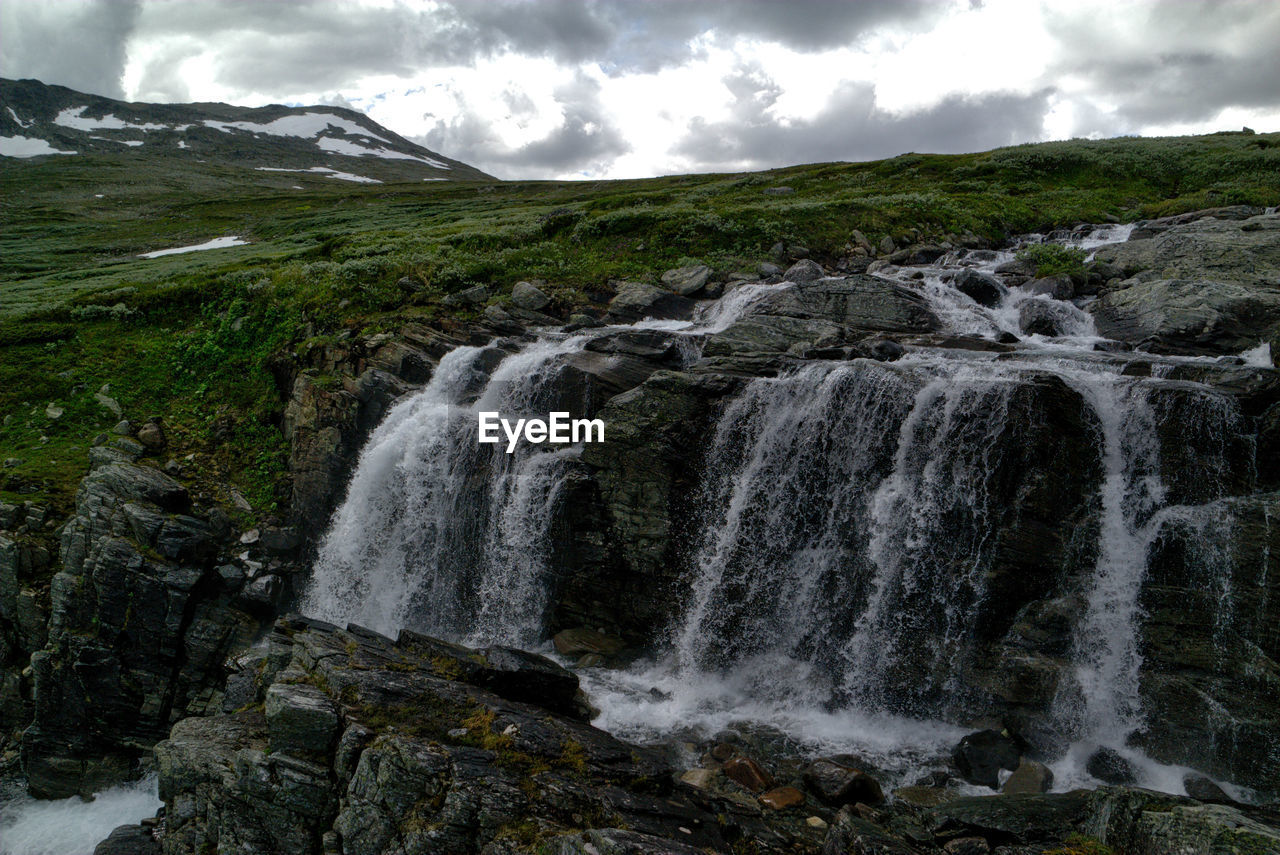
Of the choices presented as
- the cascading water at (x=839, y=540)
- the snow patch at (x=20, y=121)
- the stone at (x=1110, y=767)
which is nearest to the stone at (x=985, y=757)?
the cascading water at (x=839, y=540)

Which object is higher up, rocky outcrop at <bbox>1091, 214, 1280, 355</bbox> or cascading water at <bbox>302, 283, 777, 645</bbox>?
rocky outcrop at <bbox>1091, 214, 1280, 355</bbox>

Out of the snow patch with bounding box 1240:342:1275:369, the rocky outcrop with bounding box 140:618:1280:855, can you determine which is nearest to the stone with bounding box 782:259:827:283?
the snow patch with bounding box 1240:342:1275:369

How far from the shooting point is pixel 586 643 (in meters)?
24.3

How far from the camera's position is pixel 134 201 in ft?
399

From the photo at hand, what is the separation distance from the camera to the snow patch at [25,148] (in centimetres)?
15975

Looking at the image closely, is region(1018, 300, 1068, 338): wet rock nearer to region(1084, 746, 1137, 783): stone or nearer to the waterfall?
region(1084, 746, 1137, 783): stone

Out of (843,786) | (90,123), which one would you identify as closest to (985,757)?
(843,786)

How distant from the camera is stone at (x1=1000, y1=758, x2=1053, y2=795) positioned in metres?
15.5

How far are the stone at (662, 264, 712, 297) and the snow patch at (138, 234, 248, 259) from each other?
59.4 meters

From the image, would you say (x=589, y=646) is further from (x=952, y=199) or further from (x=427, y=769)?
(x=952, y=199)

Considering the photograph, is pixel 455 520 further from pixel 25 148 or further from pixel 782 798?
pixel 25 148

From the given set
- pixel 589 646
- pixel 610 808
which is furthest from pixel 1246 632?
pixel 589 646

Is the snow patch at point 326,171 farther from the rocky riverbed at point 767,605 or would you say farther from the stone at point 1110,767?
the stone at point 1110,767

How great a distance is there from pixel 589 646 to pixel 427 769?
1174 centimetres
